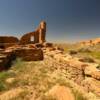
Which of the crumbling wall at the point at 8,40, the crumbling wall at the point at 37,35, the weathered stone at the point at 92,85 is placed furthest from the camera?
the crumbling wall at the point at 8,40

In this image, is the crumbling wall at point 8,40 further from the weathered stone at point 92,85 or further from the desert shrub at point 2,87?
the weathered stone at point 92,85

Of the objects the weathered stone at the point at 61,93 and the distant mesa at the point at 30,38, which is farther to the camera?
the distant mesa at the point at 30,38

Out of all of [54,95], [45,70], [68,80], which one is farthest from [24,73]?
[54,95]

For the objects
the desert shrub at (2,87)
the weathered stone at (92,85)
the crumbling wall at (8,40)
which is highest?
the crumbling wall at (8,40)

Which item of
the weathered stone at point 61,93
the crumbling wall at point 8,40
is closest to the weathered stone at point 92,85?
the weathered stone at point 61,93

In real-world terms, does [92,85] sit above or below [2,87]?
above

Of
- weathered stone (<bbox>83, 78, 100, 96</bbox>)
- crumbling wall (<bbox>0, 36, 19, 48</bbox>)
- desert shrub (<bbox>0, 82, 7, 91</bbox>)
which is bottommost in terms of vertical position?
desert shrub (<bbox>0, 82, 7, 91</bbox>)

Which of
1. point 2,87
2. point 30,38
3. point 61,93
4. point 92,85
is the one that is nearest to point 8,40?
point 30,38

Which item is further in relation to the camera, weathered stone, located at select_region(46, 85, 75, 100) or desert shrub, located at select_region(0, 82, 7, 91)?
desert shrub, located at select_region(0, 82, 7, 91)

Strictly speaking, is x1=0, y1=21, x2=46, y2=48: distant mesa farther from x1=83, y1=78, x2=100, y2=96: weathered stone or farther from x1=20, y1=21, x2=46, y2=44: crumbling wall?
x1=83, y1=78, x2=100, y2=96: weathered stone

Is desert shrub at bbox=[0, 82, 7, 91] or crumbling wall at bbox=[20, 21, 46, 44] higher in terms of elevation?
crumbling wall at bbox=[20, 21, 46, 44]

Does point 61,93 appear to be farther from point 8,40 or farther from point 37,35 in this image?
point 8,40

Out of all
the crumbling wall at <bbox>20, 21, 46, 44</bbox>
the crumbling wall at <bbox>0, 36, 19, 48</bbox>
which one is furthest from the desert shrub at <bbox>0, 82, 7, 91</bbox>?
the crumbling wall at <bbox>0, 36, 19, 48</bbox>

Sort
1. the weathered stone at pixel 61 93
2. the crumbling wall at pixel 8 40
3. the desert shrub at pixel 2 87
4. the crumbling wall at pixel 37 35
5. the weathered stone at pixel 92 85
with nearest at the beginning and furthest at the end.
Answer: the weathered stone at pixel 92 85 < the weathered stone at pixel 61 93 < the desert shrub at pixel 2 87 < the crumbling wall at pixel 37 35 < the crumbling wall at pixel 8 40
